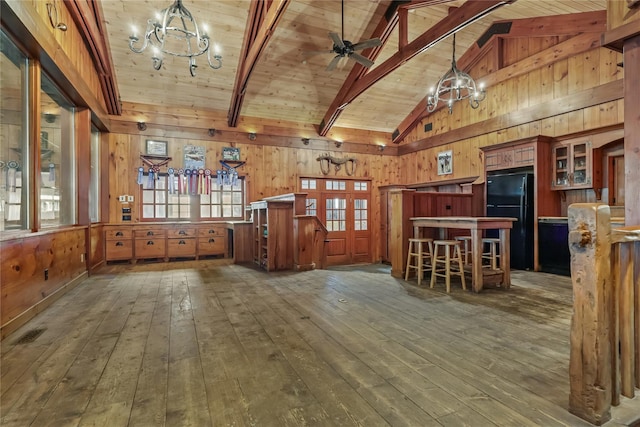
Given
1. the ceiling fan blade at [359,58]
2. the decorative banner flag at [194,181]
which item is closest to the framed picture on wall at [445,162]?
the ceiling fan blade at [359,58]

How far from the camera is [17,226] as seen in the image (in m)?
3.13

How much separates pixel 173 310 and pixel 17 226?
175 cm

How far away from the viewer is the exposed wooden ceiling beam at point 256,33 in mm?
4550

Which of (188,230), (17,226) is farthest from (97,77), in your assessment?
(17,226)

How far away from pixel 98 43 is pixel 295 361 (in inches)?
227

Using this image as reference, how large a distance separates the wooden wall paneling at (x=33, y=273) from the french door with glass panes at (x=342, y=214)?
4685 mm

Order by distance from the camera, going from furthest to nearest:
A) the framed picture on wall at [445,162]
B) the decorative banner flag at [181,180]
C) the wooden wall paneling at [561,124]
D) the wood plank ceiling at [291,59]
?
the framed picture on wall at [445,162] < the decorative banner flag at [181,180] < the wooden wall paneling at [561,124] < the wood plank ceiling at [291,59]

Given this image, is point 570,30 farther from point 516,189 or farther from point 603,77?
point 516,189

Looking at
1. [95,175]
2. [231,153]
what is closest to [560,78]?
[231,153]

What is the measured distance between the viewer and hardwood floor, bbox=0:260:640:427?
1520 millimetres

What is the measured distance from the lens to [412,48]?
555 centimetres

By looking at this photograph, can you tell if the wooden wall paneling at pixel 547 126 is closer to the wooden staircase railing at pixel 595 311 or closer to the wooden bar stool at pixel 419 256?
Result: the wooden bar stool at pixel 419 256

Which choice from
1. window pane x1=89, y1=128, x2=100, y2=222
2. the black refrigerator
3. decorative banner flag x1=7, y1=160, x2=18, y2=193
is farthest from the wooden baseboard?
the black refrigerator

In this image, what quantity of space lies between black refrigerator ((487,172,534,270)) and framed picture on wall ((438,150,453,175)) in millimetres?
1581
